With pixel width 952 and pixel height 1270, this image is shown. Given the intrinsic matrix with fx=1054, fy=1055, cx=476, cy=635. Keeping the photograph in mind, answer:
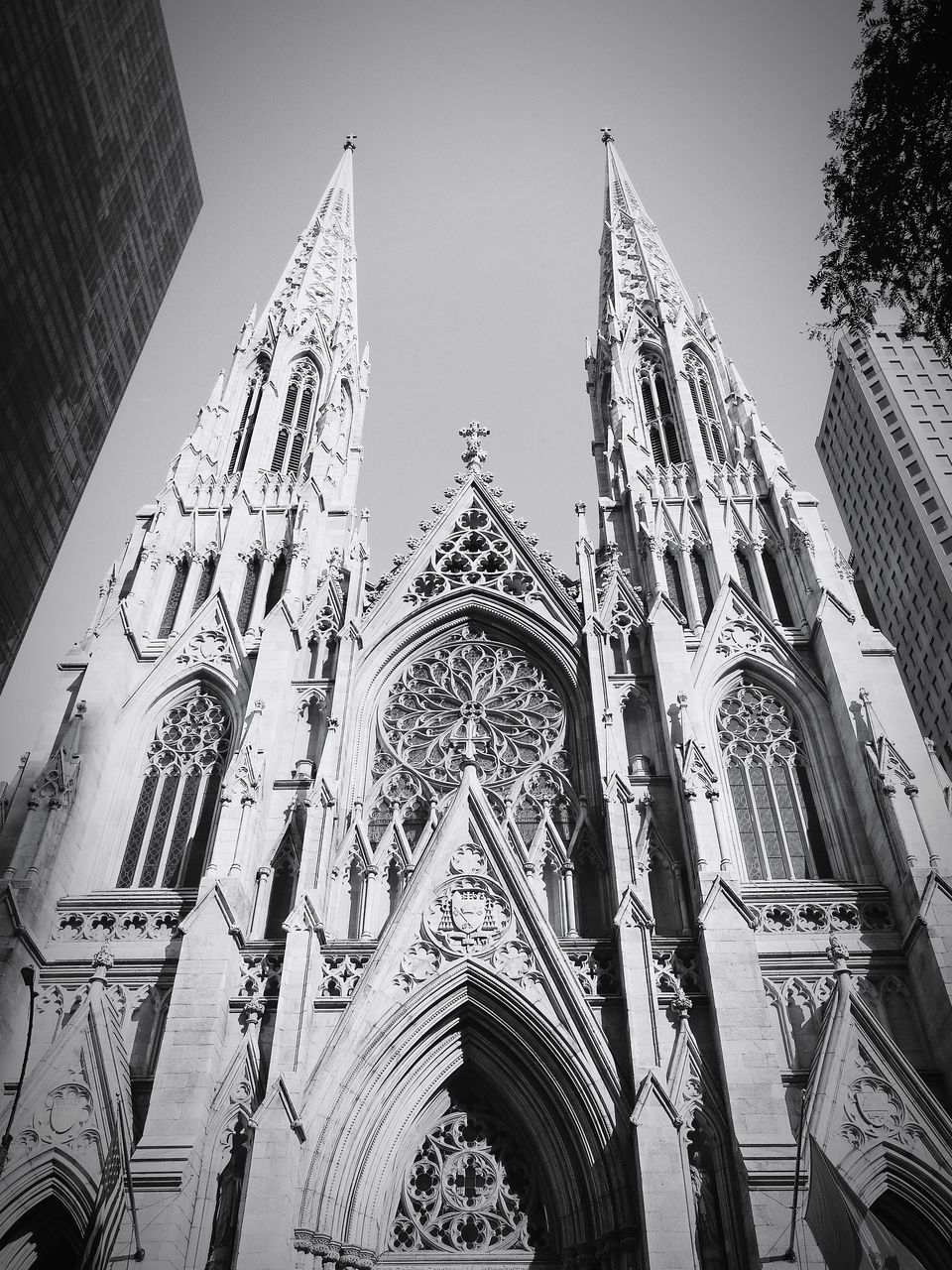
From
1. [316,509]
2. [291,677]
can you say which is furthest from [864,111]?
[316,509]

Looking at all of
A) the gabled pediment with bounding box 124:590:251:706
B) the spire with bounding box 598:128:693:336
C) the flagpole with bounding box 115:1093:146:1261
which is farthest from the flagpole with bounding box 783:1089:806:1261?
the spire with bounding box 598:128:693:336

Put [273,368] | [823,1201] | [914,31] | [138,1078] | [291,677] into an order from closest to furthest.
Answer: [914,31] → [823,1201] → [138,1078] → [291,677] → [273,368]

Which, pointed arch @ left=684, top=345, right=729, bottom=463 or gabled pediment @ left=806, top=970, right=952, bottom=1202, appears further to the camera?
pointed arch @ left=684, top=345, right=729, bottom=463

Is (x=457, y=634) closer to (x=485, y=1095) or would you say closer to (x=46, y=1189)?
(x=485, y=1095)

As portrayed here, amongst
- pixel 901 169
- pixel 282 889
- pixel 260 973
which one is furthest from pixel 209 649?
pixel 901 169

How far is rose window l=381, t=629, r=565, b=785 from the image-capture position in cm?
1998

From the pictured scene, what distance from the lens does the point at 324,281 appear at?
1380 inches

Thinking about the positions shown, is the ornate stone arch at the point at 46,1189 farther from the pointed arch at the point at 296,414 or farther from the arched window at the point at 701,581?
the pointed arch at the point at 296,414

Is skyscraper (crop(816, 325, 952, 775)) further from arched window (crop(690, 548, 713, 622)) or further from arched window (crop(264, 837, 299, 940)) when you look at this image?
arched window (crop(264, 837, 299, 940))

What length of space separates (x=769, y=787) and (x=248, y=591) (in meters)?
11.6

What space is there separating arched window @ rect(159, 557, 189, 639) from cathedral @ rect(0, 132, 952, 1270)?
0.08 metres

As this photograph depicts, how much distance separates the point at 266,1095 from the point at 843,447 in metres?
37.0

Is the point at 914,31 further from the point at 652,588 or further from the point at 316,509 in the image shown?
the point at 316,509

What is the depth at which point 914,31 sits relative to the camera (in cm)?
930
